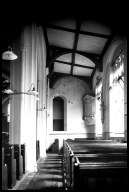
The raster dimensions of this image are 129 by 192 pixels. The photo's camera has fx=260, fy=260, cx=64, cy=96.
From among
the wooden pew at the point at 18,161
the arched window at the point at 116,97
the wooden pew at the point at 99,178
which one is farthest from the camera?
the arched window at the point at 116,97

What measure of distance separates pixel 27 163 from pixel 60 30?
6500 millimetres

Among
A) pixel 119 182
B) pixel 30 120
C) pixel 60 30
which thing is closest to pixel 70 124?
pixel 60 30

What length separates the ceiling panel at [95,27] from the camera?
10.7m

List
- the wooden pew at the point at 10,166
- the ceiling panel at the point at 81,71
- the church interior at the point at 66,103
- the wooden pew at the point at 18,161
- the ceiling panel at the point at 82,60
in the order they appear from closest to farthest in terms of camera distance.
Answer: the church interior at the point at 66,103 < the wooden pew at the point at 10,166 < the wooden pew at the point at 18,161 < the ceiling panel at the point at 82,60 < the ceiling panel at the point at 81,71

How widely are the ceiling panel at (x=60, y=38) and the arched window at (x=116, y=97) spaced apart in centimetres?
248

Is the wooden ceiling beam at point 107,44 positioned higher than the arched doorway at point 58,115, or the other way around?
the wooden ceiling beam at point 107,44

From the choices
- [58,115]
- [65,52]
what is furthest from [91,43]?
[58,115]

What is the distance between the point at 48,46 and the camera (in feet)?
48.2

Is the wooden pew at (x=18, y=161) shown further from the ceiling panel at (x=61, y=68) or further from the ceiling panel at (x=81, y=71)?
the ceiling panel at (x=81, y=71)

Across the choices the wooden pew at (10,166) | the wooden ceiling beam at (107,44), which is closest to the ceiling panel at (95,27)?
the wooden ceiling beam at (107,44)

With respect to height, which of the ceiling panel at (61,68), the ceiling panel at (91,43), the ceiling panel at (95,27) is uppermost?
the ceiling panel at (95,27)

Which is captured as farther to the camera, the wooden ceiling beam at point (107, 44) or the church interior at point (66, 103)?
the wooden ceiling beam at point (107, 44)

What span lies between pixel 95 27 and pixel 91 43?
2.15m

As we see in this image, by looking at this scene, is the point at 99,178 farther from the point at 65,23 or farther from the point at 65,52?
the point at 65,52
